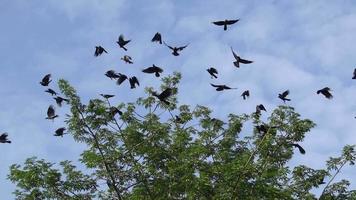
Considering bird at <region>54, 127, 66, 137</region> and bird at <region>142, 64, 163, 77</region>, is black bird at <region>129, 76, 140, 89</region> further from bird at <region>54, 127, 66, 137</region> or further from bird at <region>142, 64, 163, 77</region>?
bird at <region>54, 127, 66, 137</region>

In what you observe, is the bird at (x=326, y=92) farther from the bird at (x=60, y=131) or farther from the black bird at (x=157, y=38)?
the bird at (x=60, y=131)

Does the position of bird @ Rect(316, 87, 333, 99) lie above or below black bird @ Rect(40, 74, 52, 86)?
below

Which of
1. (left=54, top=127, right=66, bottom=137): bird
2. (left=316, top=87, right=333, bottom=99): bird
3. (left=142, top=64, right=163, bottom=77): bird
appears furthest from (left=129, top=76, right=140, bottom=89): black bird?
(left=316, top=87, right=333, bottom=99): bird

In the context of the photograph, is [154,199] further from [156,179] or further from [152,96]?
[152,96]

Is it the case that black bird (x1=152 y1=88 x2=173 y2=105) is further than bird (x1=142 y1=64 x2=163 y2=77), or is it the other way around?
black bird (x1=152 y1=88 x2=173 y2=105)

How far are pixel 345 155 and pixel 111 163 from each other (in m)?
6.88

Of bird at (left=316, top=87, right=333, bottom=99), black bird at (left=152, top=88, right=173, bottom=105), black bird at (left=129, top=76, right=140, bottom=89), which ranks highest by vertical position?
black bird at (left=152, top=88, right=173, bottom=105)

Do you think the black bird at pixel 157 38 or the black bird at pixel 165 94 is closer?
the black bird at pixel 157 38

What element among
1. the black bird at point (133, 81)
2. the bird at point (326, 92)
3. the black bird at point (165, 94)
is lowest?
the bird at point (326, 92)

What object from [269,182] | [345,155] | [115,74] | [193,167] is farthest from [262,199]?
[115,74]

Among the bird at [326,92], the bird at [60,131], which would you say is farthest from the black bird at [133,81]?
the bird at [326,92]

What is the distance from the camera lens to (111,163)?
16.4 metres

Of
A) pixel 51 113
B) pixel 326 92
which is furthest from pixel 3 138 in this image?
pixel 326 92

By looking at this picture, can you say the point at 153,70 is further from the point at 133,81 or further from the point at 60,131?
the point at 60,131
